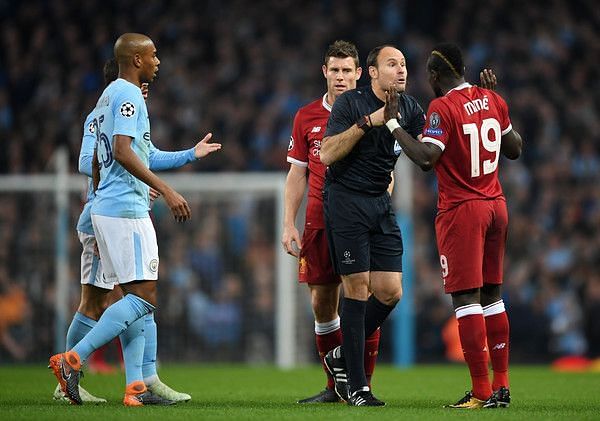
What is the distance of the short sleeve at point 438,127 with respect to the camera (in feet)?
23.5

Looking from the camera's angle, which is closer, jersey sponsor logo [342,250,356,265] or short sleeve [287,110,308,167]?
jersey sponsor logo [342,250,356,265]

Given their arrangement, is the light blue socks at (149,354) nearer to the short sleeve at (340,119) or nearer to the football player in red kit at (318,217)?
the football player in red kit at (318,217)

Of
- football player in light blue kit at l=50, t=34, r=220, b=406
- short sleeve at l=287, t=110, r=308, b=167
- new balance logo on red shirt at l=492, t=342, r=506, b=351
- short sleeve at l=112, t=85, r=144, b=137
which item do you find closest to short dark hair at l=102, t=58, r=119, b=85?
football player in light blue kit at l=50, t=34, r=220, b=406

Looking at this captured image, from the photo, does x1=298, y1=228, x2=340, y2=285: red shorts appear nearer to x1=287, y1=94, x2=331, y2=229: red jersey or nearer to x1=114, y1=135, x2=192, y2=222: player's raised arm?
x1=287, y1=94, x2=331, y2=229: red jersey

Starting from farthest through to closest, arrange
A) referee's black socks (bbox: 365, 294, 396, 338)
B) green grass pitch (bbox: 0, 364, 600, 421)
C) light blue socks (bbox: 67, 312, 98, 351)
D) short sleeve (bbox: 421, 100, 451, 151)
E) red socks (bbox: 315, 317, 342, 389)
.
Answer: light blue socks (bbox: 67, 312, 98, 351), red socks (bbox: 315, 317, 342, 389), referee's black socks (bbox: 365, 294, 396, 338), short sleeve (bbox: 421, 100, 451, 151), green grass pitch (bbox: 0, 364, 600, 421)

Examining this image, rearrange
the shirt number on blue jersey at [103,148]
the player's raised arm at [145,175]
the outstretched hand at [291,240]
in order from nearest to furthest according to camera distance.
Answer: the player's raised arm at [145,175] < the shirt number on blue jersey at [103,148] < the outstretched hand at [291,240]

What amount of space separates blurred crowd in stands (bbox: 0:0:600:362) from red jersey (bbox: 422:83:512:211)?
24.1 feet

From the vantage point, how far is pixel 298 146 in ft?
27.0

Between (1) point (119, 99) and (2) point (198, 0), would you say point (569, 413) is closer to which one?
(1) point (119, 99)

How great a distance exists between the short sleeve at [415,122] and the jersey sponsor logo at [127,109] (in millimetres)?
1782

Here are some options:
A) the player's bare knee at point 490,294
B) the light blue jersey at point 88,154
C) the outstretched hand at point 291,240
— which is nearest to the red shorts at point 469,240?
the player's bare knee at point 490,294

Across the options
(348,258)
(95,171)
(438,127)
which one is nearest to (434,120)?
(438,127)

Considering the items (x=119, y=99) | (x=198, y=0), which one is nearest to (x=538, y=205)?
(x=198, y=0)

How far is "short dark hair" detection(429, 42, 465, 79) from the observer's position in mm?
7324
